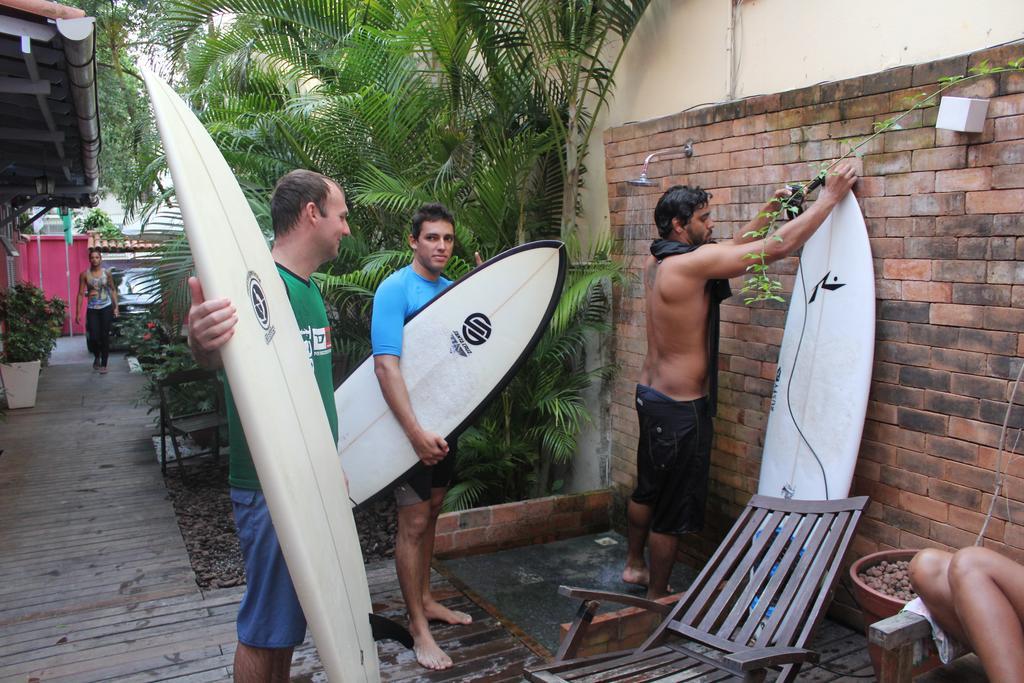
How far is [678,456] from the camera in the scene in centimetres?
361

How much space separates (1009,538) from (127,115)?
58.3 feet

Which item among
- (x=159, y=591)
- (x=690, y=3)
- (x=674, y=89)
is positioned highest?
(x=690, y=3)

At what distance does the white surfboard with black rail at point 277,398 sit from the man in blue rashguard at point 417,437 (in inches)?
33.5

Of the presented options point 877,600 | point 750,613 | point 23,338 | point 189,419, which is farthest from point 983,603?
point 23,338

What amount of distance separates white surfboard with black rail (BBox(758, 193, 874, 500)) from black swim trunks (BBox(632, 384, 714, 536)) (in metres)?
0.29

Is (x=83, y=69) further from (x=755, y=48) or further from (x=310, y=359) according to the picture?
(x=755, y=48)

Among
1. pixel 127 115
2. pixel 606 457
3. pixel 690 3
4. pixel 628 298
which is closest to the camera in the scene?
pixel 690 3

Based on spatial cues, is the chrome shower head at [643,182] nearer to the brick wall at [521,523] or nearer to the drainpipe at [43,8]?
the brick wall at [521,523]

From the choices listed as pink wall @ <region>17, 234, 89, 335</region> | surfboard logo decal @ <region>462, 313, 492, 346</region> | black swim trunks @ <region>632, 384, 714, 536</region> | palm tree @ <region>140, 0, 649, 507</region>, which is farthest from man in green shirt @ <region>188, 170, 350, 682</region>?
pink wall @ <region>17, 234, 89, 335</region>

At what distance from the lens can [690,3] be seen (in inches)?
167

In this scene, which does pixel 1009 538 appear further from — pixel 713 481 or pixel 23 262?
pixel 23 262

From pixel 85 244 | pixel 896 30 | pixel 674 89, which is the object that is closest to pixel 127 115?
pixel 85 244

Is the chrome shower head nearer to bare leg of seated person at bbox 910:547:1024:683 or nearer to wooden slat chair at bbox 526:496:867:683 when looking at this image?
wooden slat chair at bbox 526:496:867:683

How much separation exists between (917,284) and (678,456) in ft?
3.95
